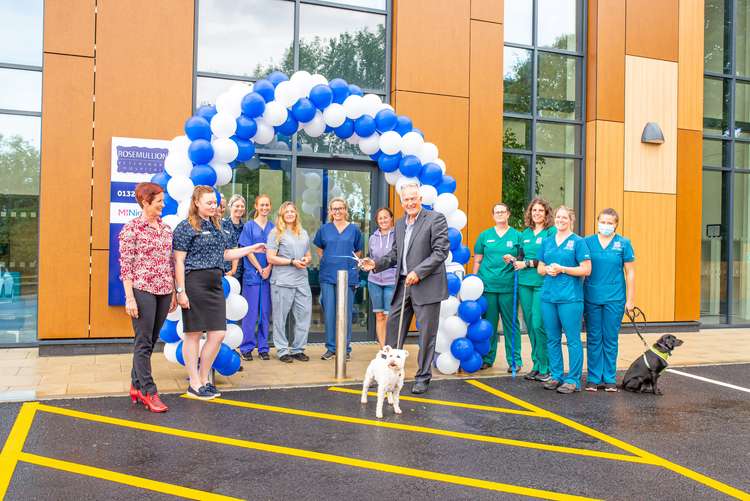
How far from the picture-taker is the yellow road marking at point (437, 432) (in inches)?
175

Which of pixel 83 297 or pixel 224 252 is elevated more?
pixel 224 252

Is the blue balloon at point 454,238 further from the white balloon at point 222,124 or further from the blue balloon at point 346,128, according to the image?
the white balloon at point 222,124

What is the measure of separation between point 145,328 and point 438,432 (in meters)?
2.53

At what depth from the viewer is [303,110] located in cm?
673

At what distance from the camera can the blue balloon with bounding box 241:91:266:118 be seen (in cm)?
645

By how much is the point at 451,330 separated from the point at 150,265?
10.4 feet

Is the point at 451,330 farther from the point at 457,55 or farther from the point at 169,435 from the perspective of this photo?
the point at 457,55

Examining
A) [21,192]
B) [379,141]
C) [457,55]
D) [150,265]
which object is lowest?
[150,265]

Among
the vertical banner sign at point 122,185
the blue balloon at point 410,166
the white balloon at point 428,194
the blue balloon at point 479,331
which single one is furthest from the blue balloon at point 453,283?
the vertical banner sign at point 122,185

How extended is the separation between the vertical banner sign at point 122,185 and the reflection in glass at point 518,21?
5.92 meters

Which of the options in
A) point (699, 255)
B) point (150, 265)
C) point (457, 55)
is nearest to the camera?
point (150, 265)

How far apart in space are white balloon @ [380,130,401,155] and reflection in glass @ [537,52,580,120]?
4402 millimetres

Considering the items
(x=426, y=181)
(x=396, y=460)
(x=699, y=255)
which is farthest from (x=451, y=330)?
(x=699, y=255)

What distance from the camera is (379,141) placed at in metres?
7.16
